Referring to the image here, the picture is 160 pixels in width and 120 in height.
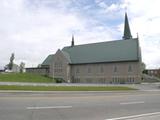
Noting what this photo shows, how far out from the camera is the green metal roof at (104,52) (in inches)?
3405

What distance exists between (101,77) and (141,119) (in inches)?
3177

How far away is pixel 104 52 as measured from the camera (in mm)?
93500

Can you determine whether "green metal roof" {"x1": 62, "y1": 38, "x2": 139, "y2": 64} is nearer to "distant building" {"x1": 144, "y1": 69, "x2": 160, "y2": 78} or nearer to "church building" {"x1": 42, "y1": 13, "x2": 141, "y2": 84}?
"church building" {"x1": 42, "y1": 13, "x2": 141, "y2": 84}

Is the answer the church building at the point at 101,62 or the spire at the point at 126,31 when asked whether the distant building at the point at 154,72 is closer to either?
the spire at the point at 126,31

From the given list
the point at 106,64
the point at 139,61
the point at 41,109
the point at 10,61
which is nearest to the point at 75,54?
the point at 106,64

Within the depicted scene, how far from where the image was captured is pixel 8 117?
9.80m

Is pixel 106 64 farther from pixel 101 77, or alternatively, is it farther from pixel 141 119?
pixel 141 119

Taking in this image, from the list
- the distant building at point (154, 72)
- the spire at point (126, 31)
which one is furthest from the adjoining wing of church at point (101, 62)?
the distant building at point (154, 72)

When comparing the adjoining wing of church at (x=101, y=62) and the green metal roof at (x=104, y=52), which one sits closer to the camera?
the adjoining wing of church at (x=101, y=62)

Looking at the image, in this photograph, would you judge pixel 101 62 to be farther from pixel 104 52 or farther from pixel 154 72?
pixel 154 72

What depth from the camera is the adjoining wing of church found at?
8475 centimetres

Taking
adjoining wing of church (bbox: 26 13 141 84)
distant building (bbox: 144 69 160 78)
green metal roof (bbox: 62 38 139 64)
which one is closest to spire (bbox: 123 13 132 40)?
adjoining wing of church (bbox: 26 13 141 84)

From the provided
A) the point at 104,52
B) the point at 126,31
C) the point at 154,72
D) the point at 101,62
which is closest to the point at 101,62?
the point at 101,62

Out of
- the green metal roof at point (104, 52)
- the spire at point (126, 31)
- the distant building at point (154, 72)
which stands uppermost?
the spire at point (126, 31)
